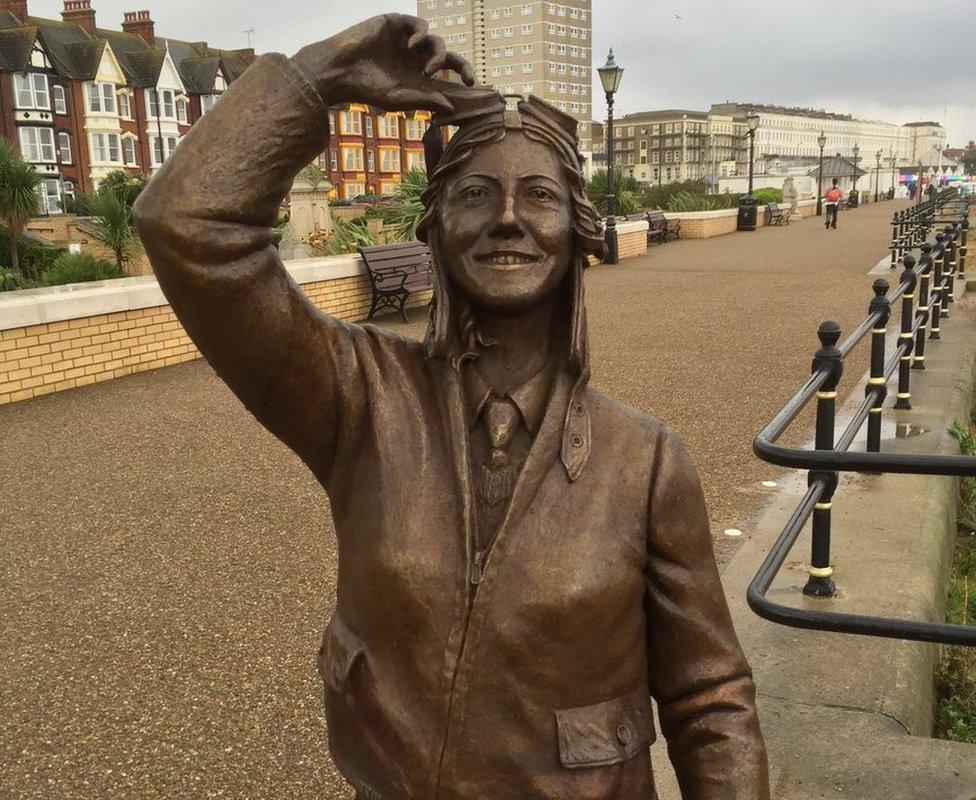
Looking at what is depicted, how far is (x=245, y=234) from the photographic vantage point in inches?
58.4

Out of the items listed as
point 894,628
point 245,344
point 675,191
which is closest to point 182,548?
point 894,628

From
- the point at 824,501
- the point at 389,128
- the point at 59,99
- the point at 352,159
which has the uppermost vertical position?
the point at 59,99

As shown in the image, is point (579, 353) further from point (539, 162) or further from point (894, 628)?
point (894, 628)

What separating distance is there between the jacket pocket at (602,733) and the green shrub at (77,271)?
13.3 meters

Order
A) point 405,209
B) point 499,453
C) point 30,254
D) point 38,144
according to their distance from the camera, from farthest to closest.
Answer: 1. point 38,144
2. point 30,254
3. point 405,209
4. point 499,453

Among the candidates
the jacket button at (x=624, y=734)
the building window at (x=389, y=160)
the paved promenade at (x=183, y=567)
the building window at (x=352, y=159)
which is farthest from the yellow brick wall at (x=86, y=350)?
the building window at (x=389, y=160)

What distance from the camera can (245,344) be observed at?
59.9 inches

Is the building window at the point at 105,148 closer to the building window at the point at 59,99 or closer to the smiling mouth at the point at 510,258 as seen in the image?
the building window at the point at 59,99

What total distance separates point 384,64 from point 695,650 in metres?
1.08

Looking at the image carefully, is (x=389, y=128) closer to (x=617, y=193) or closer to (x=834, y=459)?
(x=617, y=193)

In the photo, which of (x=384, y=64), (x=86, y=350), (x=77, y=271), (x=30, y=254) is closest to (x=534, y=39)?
(x=30, y=254)

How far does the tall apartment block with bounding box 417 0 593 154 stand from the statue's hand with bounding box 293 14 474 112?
103 m

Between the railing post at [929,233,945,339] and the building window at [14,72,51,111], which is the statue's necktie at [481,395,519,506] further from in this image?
the building window at [14,72,51,111]

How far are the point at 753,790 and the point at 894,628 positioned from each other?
143cm
